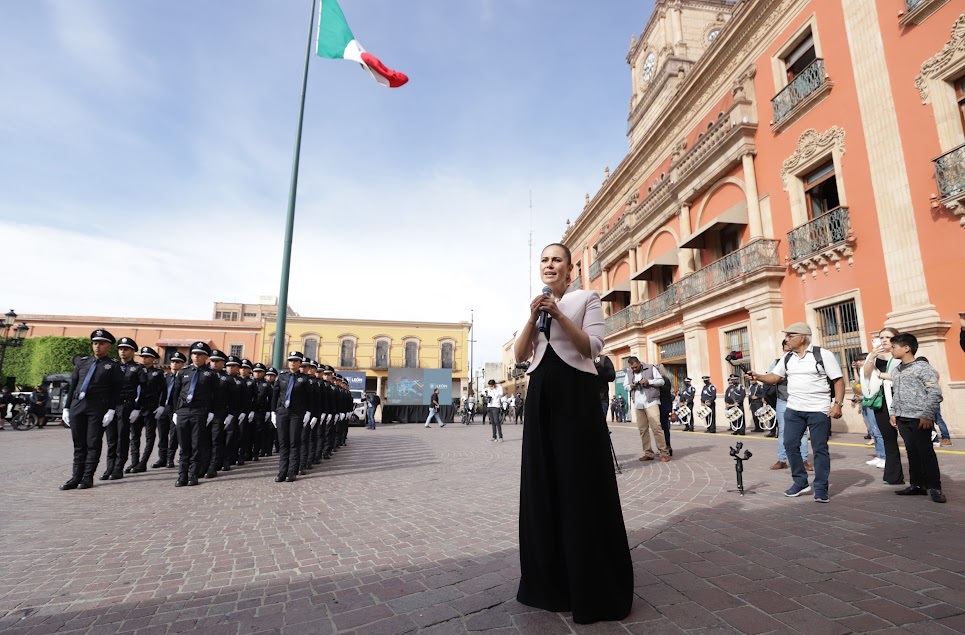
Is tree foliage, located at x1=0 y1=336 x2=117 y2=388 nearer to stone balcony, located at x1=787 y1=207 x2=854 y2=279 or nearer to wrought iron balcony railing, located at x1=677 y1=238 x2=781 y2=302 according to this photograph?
wrought iron balcony railing, located at x1=677 y1=238 x2=781 y2=302

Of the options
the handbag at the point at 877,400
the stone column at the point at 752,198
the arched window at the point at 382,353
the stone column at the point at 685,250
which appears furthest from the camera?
the arched window at the point at 382,353

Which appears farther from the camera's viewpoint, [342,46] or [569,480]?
[342,46]

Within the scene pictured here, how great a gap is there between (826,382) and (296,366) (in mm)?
6907

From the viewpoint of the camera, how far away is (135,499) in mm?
5418

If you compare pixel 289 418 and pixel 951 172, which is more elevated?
pixel 951 172

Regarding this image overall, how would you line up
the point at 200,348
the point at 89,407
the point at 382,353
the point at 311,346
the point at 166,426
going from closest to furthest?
the point at 89,407, the point at 200,348, the point at 166,426, the point at 311,346, the point at 382,353

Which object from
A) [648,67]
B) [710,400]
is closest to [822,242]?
[710,400]

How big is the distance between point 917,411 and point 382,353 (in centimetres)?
4334

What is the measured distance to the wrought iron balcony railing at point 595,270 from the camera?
2756 centimetres

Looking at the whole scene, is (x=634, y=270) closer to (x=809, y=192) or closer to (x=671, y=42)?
(x=809, y=192)

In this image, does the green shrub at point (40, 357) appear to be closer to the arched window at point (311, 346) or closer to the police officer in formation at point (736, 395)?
the arched window at point (311, 346)

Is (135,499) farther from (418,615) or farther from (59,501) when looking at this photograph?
(418,615)

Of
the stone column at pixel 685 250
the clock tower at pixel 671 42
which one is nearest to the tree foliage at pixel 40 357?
the stone column at pixel 685 250

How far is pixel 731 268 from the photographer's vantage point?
15758mm
